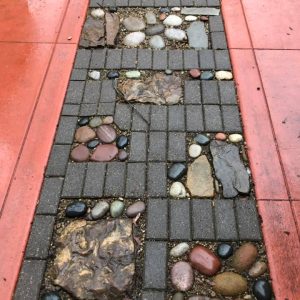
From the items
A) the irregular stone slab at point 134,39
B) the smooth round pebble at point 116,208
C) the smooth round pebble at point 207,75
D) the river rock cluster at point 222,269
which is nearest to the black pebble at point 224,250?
the river rock cluster at point 222,269

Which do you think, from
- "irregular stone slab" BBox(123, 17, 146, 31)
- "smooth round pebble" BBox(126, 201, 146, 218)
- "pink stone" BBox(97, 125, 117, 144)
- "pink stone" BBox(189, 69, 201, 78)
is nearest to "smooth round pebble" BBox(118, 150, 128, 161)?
"pink stone" BBox(97, 125, 117, 144)

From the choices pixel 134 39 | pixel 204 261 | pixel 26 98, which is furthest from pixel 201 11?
pixel 204 261

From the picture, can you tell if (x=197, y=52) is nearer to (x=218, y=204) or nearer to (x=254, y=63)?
(x=254, y=63)

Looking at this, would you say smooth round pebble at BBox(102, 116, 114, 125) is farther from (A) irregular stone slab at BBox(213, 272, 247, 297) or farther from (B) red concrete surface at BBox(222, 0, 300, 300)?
(A) irregular stone slab at BBox(213, 272, 247, 297)

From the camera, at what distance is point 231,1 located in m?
3.69

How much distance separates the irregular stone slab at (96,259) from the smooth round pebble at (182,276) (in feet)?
0.69

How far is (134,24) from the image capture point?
11.5 feet

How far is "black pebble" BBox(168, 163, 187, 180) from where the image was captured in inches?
94.2

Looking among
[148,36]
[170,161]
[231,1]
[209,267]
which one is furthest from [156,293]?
[231,1]

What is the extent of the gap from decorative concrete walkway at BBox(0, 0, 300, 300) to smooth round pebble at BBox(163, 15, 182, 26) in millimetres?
212

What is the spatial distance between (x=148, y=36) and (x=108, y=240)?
1943 millimetres

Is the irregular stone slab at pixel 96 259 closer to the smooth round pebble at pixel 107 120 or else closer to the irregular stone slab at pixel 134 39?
the smooth round pebble at pixel 107 120

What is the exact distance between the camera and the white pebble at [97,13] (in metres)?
3.59

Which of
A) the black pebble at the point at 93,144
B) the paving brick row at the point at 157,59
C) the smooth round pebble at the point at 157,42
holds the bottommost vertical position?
the black pebble at the point at 93,144
